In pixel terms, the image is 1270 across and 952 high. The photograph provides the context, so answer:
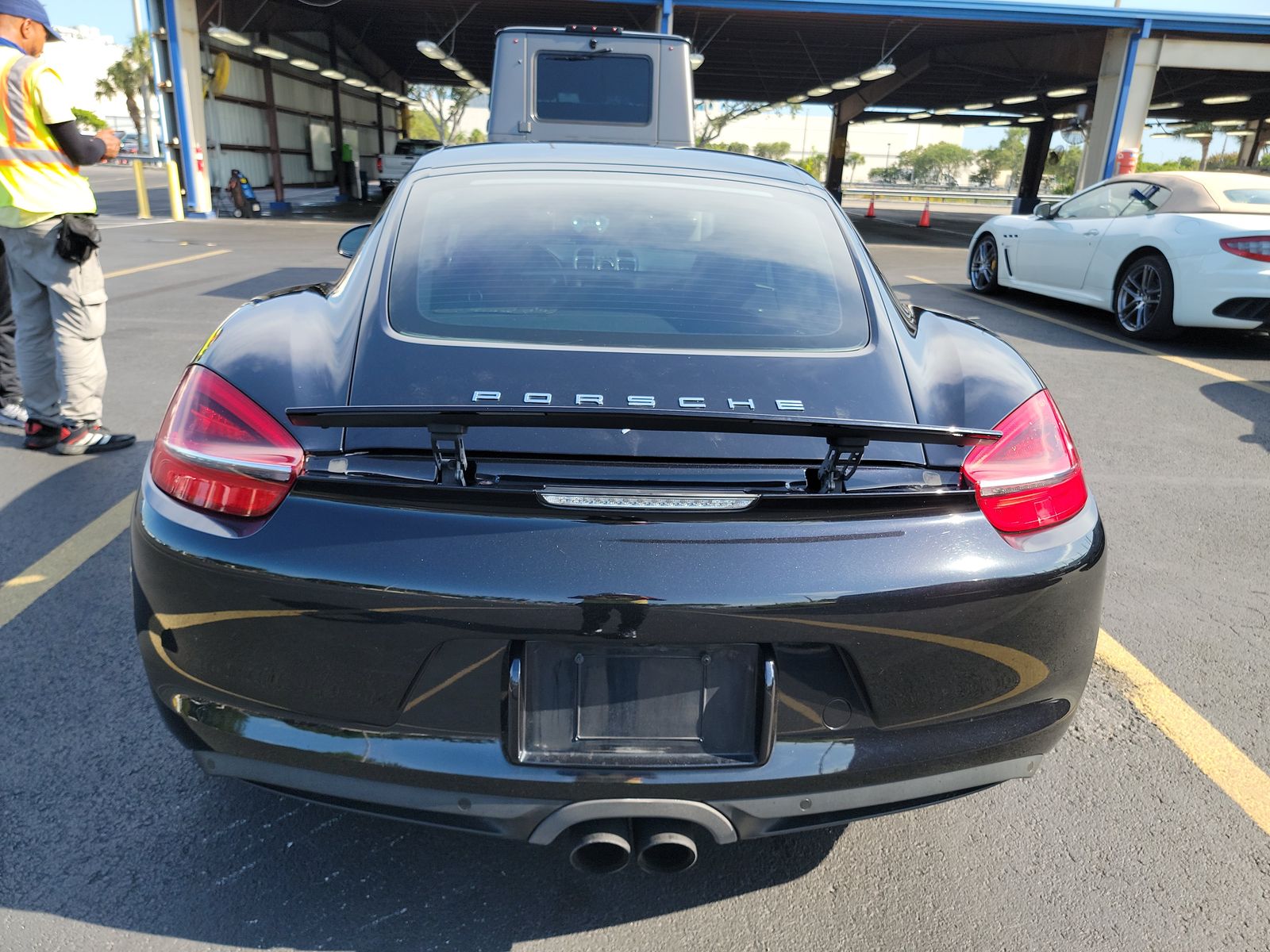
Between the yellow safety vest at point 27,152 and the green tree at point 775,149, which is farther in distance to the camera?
the green tree at point 775,149

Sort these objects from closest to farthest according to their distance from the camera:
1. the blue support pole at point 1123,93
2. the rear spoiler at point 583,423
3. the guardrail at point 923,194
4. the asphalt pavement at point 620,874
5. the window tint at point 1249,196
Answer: the rear spoiler at point 583,423, the asphalt pavement at point 620,874, the window tint at point 1249,196, the blue support pole at point 1123,93, the guardrail at point 923,194

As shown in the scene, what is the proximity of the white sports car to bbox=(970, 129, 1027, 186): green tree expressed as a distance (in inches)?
2635

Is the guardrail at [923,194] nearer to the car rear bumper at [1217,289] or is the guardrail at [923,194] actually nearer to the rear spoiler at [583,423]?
the car rear bumper at [1217,289]

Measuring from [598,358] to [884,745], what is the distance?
92 centimetres

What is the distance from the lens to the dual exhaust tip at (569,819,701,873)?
1.64 metres

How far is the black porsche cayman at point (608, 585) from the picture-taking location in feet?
5.11

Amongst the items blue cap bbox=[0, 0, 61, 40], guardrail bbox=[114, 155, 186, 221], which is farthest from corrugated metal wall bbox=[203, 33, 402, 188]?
blue cap bbox=[0, 0, 61, 40]

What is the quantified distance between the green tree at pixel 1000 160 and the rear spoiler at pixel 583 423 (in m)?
75.7

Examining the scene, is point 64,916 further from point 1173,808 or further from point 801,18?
Answer: point 801,18

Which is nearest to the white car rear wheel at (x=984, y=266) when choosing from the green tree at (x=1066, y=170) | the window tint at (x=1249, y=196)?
the window tint at (x=1249, y=196)

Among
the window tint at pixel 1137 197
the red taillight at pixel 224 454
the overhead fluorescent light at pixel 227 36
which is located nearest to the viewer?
the red taillight at pixel 224 454

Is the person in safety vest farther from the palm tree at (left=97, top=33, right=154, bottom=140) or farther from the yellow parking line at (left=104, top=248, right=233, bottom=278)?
the palm tree at (left=97, top=33, right=154, bottom=140)

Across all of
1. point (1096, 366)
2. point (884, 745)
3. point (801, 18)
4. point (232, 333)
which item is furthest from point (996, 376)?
point (801, 18)

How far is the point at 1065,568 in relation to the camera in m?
1.76
